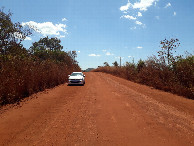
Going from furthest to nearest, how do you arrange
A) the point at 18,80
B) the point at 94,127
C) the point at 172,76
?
1. the point at 172,76
2. the point at 18,80
3. the point at 94,127

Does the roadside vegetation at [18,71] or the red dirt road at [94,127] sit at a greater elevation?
the roadside vegetation at [18,71]

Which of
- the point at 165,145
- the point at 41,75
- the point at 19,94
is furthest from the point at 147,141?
the point at 41,75

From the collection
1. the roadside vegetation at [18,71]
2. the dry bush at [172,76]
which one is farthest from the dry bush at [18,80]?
the dry bush at [172,76]

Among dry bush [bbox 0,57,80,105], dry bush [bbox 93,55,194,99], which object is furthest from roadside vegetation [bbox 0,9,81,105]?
dry bush [bbox 93,55,194,99]

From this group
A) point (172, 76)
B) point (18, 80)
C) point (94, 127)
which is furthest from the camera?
point (172, 76)

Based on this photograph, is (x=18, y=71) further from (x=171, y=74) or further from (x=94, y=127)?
(x=171, y=74)

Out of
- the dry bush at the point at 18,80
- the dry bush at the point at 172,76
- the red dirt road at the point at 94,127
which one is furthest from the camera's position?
the dry bush at the point at 172,76

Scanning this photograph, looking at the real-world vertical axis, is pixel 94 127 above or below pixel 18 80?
below

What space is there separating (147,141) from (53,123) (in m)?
3.19

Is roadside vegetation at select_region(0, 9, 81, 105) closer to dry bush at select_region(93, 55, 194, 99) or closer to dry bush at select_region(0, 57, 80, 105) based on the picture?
dry bush at select_region(0, 57, 80, 105)

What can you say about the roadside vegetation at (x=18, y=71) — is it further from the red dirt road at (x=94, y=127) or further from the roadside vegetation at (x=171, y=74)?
the roadside vegetation at (x=171, y=74)

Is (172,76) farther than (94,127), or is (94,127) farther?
(172,76)

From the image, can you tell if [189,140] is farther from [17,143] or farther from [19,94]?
[19,94]

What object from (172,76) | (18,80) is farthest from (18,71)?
(172,76)
